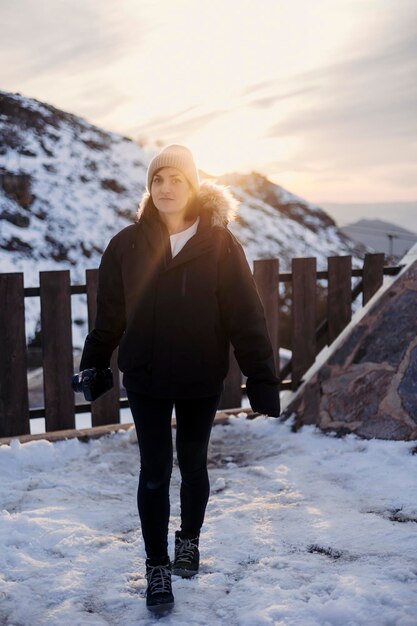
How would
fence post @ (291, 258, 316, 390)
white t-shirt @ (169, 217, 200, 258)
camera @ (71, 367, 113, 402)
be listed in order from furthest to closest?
fence post @ (291, 258, 316, 390) → camera @ (71, 367, 113, 402) → white t-shirt @ (169, 217, 200, 258)

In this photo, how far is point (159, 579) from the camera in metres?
2.58

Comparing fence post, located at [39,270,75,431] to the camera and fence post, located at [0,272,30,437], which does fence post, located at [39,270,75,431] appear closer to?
fence post, located at [0,272,30,437]

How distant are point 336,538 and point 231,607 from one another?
31.9 inches

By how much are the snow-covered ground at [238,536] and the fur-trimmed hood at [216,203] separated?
158 centimetres

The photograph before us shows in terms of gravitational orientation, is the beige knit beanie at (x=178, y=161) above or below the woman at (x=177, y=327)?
above

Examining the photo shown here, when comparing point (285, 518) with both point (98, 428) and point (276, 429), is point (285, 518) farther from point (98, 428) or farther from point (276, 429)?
point (98, 428)

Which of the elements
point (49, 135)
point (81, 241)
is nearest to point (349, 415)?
point (81, 241)

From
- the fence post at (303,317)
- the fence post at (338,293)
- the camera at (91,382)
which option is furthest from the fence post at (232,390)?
the camera at (91,382)

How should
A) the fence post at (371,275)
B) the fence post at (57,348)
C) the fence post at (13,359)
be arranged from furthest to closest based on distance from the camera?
the fence post at (371,275)
the fence post at (57,348)
the fence post at (13,359)

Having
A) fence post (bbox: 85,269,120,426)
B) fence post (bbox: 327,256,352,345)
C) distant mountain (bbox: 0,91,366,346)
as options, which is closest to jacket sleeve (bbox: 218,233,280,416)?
fence post (bbox: 85,269,120,426)

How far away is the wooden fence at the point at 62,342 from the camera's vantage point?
A: 486 centimetres

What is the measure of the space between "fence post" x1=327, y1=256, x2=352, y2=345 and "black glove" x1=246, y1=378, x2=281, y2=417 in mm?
3449

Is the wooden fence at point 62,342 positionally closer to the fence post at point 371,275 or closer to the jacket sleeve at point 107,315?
the fence post at point 371,275

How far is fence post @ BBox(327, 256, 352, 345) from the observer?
233 inches
